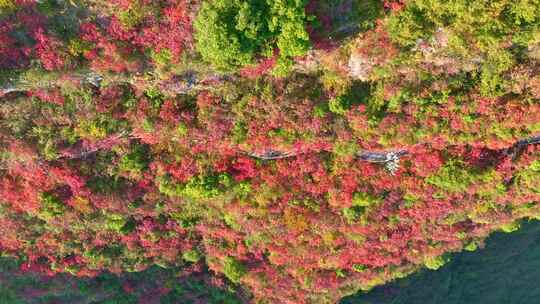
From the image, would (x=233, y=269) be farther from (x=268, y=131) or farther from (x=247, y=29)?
(x=247, y=29)

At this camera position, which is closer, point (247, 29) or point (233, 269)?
point (247, 29)

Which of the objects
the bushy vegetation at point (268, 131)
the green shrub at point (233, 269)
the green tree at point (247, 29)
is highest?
the green tree at point (247, 29)

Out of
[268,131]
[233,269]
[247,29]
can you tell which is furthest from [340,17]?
[233,269]

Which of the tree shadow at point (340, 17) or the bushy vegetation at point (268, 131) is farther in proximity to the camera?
the bushy vegetation at point (268, 131)

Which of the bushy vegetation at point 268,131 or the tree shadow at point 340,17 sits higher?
the tree shadow at point 340,17

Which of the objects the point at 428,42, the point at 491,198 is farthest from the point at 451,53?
the point at 491,198

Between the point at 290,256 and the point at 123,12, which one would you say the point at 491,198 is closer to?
the point at 290,256

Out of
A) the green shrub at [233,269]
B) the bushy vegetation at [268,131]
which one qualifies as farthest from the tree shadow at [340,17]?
the green shrub at [233,269]

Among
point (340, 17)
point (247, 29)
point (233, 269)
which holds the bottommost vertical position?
point (233, 269)

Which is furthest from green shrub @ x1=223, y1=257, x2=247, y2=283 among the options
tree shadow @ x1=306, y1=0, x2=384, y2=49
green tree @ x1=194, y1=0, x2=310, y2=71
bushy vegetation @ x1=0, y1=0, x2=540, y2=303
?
tree shadow @ x1=306, y1=0, x2=384, y2=49

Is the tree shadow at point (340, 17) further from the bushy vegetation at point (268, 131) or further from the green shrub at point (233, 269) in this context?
the green shrub at point (233, 269)

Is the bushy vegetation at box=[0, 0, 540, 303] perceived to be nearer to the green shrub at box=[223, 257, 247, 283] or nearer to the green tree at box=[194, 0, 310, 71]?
the green tree at box=[194, 0, 310, 71]
